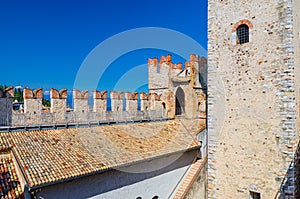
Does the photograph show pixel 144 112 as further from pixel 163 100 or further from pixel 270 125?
pixel 270 125

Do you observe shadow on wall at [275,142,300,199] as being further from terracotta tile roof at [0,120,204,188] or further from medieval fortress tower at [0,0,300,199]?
terracotta tile roof at [0,120,204,188]

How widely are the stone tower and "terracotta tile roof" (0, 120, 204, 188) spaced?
7.85ft

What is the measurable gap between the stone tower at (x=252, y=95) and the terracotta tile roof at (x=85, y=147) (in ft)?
7.85

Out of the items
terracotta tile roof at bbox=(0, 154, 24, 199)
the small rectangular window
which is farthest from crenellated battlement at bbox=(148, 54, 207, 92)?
terracotta tile roof at bbox=(0, 154, 24, 199)

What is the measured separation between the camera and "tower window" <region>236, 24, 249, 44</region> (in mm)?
8758

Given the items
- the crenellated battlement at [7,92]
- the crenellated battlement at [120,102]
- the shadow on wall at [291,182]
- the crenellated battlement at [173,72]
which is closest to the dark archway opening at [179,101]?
the crenellated battlement at [120,102]

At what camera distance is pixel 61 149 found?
8.07 meters

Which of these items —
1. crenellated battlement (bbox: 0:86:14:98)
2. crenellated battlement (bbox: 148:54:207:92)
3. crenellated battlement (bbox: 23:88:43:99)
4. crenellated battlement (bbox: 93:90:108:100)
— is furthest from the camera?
crenellated battlement (bbox: 148:54:207:92)

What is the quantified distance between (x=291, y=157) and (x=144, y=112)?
7752mm

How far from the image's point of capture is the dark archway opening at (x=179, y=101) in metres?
16.3

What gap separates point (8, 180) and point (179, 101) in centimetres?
1184

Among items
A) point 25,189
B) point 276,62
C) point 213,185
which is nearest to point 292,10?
point 276,62

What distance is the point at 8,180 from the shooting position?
638 cm

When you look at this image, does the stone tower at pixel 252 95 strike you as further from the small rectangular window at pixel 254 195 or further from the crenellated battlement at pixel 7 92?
the crenellated battlement at pixel 7 92
